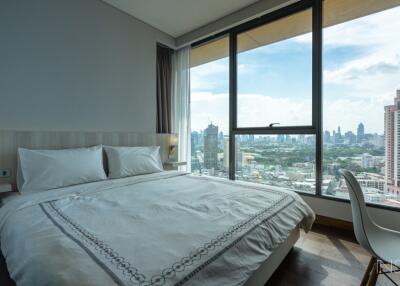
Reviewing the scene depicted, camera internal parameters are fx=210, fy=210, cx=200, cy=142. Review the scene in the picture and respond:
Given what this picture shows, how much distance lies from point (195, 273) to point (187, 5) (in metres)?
3.13

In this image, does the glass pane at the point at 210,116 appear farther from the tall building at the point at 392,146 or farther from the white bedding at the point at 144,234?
the tall building at the point at 392,146

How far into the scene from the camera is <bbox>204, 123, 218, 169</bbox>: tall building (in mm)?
3656

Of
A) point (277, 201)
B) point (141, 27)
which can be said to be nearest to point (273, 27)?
point (141, 27)

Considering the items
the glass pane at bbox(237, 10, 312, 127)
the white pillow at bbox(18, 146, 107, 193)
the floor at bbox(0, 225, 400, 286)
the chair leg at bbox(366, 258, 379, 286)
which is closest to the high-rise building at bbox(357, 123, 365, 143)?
the glass pane at bbox(237, 10, 312, 127)

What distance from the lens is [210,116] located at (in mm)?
3727

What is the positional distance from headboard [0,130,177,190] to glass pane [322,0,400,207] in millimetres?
2552

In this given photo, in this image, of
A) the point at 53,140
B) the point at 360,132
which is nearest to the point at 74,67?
the point at 53,140

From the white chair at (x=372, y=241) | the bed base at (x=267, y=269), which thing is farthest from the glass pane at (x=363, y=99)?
the bed base at (x=267, y=269)

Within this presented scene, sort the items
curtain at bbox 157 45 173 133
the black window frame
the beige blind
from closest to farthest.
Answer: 1. the beige blind
2. the black window frame
3. curtain at bbox 157 45 173 133

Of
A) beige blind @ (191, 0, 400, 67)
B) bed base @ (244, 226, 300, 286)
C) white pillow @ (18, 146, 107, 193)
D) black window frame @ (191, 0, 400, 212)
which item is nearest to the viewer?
bed base @ (244, 226, 300, 286)

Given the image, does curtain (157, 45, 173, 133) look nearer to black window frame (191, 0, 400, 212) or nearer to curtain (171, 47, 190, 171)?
curtain (171, 47, 190, 171)

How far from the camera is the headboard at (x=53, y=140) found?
1.99m

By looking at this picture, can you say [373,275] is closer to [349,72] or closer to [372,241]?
[372,241]

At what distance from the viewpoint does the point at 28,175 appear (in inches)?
72.9
